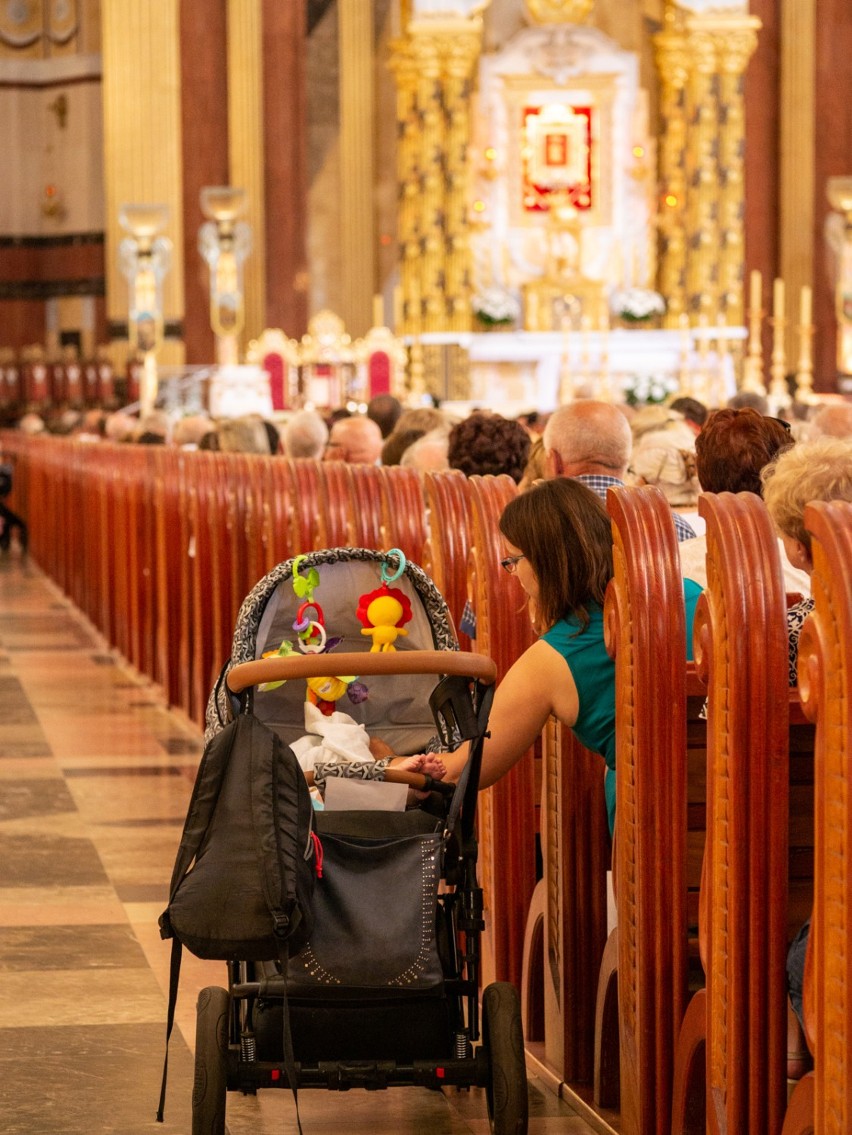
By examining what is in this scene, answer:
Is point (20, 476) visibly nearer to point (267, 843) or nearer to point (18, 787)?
point (18, 787)

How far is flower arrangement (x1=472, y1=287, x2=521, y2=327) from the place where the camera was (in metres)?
23.7

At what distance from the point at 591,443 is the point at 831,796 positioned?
3.25m

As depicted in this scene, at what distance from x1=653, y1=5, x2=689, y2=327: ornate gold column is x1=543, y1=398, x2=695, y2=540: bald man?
59.2 ft

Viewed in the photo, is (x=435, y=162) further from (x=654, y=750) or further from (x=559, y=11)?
(x=654, y=750)

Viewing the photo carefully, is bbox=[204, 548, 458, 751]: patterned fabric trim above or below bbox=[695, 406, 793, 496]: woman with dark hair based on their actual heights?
below

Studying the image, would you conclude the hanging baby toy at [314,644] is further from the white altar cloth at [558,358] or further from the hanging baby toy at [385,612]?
the white altar cloth at [558,358]

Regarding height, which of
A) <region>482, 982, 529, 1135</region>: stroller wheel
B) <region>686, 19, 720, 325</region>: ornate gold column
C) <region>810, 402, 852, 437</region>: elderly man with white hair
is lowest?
<region>482, 982, 529, 1135</region>: stroller wheel

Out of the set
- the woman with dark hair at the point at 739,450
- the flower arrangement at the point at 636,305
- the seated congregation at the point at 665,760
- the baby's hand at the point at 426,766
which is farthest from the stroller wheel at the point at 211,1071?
the flower arrangement at the point at 636,305

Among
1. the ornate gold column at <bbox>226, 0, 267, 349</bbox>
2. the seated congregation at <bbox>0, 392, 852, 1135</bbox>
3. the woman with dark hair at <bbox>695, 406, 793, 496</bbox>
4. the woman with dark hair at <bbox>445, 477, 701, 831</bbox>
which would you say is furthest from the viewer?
the ornate gold column at <bbox>226, 0, 267, 349</bbox>

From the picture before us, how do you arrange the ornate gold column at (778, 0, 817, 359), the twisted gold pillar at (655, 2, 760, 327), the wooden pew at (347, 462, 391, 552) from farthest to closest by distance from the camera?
the ornate gold column at (778, 0, 817, 359), the twisted gold pillar at (655, 2, 760, 327), the wooden pew at (347, 462, 391, 552)

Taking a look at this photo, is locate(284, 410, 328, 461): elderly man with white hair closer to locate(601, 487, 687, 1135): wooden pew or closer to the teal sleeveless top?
the teal sleeveless top

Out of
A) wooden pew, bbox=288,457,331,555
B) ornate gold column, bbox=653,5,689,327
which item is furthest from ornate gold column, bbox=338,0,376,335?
wooden pew, bbox=288,457,331,555

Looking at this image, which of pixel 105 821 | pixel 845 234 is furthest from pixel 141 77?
pixel 105 821

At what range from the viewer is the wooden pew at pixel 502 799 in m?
5.02
